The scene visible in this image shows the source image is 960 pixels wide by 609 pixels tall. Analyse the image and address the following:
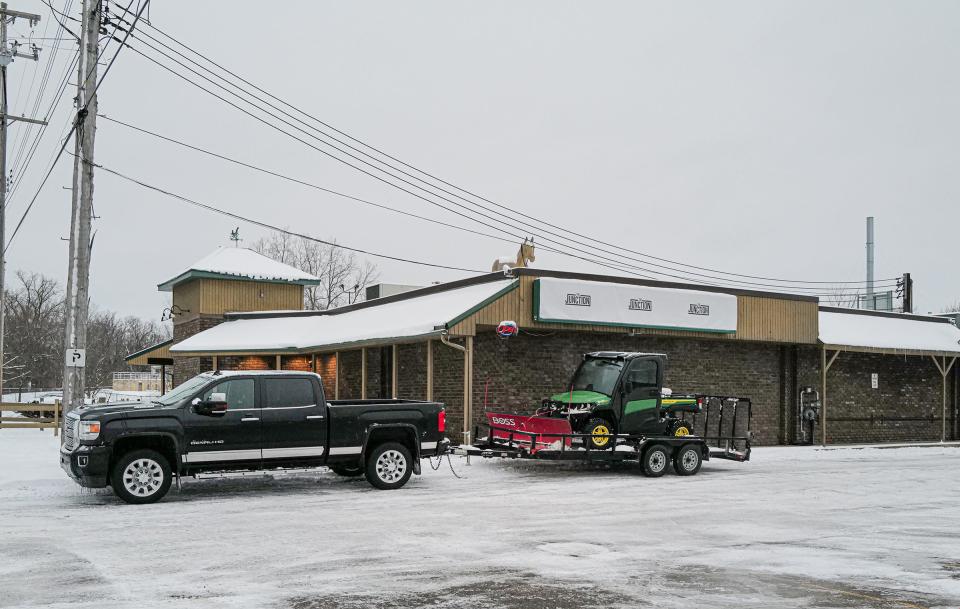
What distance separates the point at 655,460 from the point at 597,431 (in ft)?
4.70

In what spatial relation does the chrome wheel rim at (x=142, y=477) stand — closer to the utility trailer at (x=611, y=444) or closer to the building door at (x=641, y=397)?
the utility trailer at (x=611, y=444)

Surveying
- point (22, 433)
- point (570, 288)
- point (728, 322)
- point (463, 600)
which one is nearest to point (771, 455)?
point (728, 322)

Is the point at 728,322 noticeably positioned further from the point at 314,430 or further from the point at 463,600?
the point at 463,600

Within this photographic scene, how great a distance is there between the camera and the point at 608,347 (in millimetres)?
24359

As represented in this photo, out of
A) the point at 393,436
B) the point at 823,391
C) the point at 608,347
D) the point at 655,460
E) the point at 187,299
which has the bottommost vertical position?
the point at 655,460

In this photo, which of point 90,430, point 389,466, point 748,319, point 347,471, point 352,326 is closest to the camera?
point 90,430

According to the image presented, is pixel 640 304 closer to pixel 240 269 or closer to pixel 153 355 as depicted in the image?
pixel 240 269

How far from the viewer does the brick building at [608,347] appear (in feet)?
73.4

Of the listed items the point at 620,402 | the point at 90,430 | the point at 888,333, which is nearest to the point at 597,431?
the point at 620,402

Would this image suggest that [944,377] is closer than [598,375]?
No

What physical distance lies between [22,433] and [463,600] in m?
26.9

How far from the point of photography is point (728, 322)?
83.0 feet

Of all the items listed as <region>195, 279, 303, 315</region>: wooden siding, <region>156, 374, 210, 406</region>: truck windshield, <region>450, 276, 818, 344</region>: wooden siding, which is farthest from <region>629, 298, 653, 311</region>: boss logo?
<region>195, 279, 303, 315</region>: wooden siding

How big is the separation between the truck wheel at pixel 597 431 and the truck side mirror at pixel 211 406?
712 cm
